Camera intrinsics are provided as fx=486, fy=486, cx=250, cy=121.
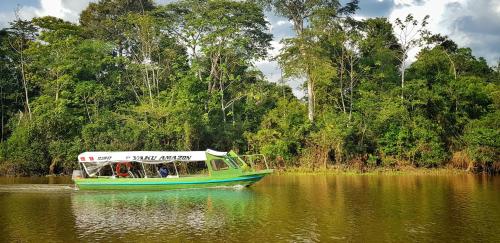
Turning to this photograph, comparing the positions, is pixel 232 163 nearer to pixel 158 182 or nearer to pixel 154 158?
pixel 158 182

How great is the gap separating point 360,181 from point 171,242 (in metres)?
18.9

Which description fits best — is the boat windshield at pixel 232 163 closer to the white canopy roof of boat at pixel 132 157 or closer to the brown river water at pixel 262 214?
the white canopy roof of boat at pixel 132 157

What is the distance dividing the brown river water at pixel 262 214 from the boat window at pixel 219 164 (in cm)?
137

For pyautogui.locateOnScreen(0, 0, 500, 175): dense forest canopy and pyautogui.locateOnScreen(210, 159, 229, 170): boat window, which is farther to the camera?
pyautogui.locateOnScreen(0, 0, 500, 175): dense forest canopy

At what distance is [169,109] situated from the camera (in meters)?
38.7

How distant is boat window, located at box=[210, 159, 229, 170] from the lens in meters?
27.1

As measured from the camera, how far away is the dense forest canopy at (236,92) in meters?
37.8

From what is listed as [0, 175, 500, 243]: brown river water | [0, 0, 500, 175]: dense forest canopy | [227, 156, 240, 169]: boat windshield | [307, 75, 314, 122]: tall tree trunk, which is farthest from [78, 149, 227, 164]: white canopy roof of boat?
[307, 75, 314, 122]: tall tree trunk

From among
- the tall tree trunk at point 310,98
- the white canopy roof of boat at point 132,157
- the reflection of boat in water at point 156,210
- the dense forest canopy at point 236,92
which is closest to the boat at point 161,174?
the white canopy roof of boat at point 132,157

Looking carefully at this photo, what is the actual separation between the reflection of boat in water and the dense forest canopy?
13328mm

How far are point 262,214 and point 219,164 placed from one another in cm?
880

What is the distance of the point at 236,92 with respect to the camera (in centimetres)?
4325

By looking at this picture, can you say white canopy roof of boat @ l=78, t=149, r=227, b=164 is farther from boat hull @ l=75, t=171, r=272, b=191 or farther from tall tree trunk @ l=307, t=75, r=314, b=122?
tall tree trunk @ l=307, t=75, r=314, b=122

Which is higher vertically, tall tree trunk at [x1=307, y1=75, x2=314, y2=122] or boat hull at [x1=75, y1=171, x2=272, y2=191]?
tall tree trunk at [x1=307, y1=75, x2=314, y2=122]
